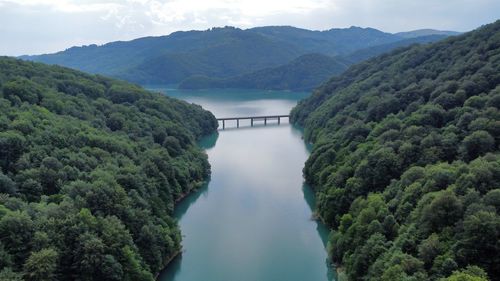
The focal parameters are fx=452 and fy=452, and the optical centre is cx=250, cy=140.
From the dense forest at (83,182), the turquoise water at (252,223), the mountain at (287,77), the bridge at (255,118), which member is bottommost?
the turquoise water at (252,223)

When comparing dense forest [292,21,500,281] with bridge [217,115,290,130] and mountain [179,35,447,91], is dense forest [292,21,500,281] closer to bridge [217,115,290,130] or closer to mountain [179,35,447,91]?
bridge [217,115,290,130]

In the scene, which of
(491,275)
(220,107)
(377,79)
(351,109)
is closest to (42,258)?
(491,275)

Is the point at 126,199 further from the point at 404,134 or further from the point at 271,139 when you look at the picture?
the point at 271,139

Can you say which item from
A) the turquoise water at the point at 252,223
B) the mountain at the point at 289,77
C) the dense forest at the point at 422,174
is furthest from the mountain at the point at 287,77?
the dense forest at the point at 422,174

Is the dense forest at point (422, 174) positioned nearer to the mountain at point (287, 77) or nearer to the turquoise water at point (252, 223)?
the turquoise water at point (252, 223)

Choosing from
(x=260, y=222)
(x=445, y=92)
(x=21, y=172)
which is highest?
(x=445, y=92)

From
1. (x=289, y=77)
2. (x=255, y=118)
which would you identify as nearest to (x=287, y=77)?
(x=289, y=77)

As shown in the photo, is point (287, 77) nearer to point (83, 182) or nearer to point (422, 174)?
point (422, 174)
